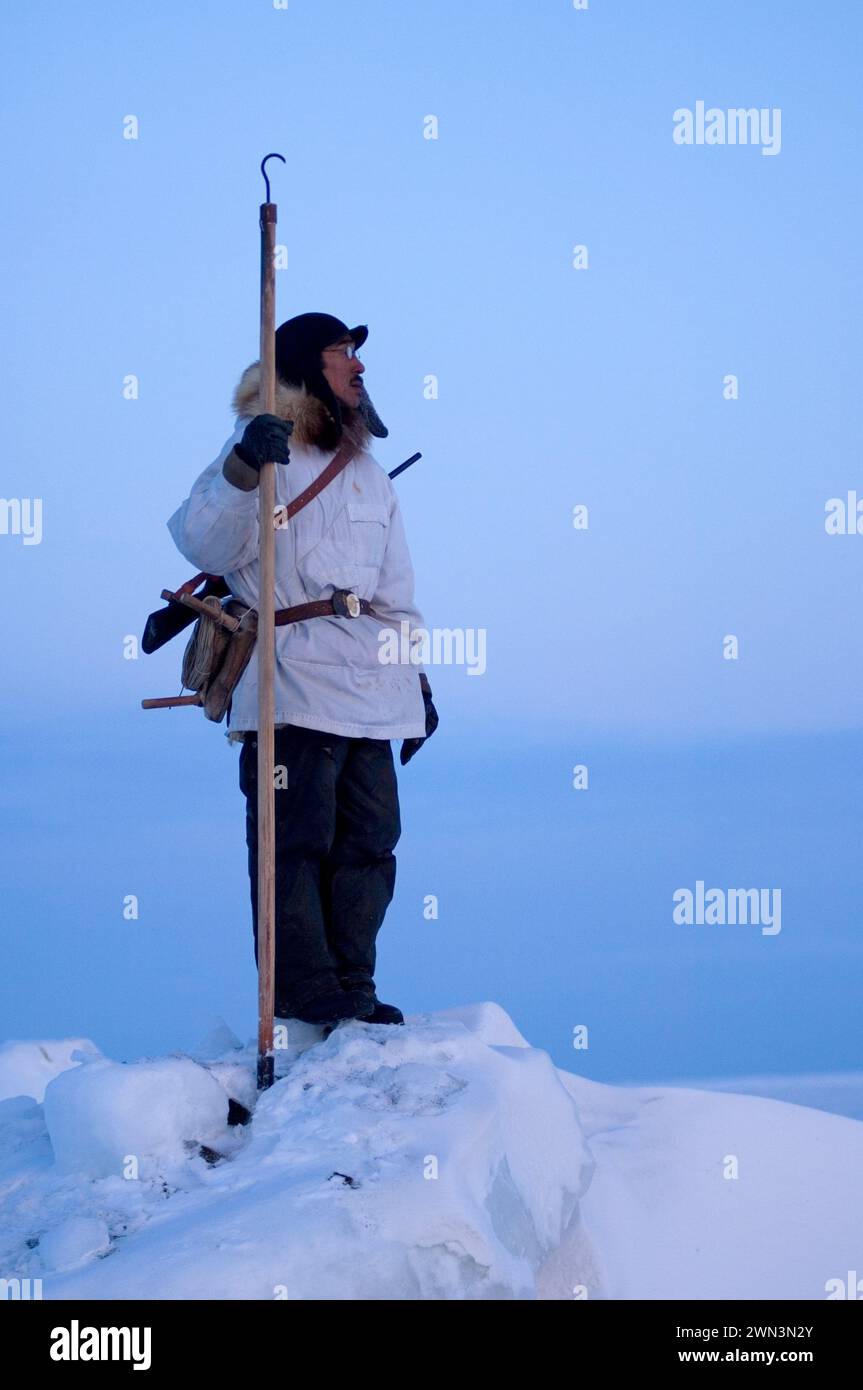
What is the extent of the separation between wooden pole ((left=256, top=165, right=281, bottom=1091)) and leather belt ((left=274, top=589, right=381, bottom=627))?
0.77ft

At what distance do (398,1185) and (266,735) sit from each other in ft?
4.25

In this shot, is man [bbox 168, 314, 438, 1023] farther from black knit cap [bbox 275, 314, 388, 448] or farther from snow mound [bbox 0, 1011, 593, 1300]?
snow mound [bbox 0, 1011, 593, 1300]

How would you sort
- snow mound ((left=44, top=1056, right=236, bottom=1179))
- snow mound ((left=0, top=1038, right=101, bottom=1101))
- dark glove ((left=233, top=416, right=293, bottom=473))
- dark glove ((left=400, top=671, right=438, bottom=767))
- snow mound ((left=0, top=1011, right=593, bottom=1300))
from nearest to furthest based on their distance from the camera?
snow mound ((left=0, top=1011, right=593, bottom=1300)) → snow mound ((left=44, top=1056, right=236, bottom=1179)) → dark glove ((left=233, top=416, right=293, bottom=473)) → dark glove ((left=400, top=671, right=438, bottom=767)) → snow mound ((left=0, top=1038, right=101, bottom=1101))

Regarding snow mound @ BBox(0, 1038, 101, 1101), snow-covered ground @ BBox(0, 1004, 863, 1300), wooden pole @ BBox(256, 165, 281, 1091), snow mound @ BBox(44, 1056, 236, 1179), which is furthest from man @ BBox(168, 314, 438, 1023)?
snow mound @ BBox(0, 1038, 101, 1101)

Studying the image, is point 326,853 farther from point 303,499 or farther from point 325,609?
point 303,499

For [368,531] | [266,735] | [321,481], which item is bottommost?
[266,735]

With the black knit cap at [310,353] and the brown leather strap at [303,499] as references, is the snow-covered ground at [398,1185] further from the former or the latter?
the black knit cap at [310,353]

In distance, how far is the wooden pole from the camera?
14.0 ft

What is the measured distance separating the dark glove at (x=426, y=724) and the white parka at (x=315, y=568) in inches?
5.0

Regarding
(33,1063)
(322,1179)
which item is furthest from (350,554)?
(33,1063)

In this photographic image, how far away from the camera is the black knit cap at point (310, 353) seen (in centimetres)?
474

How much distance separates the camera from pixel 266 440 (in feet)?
13.8
